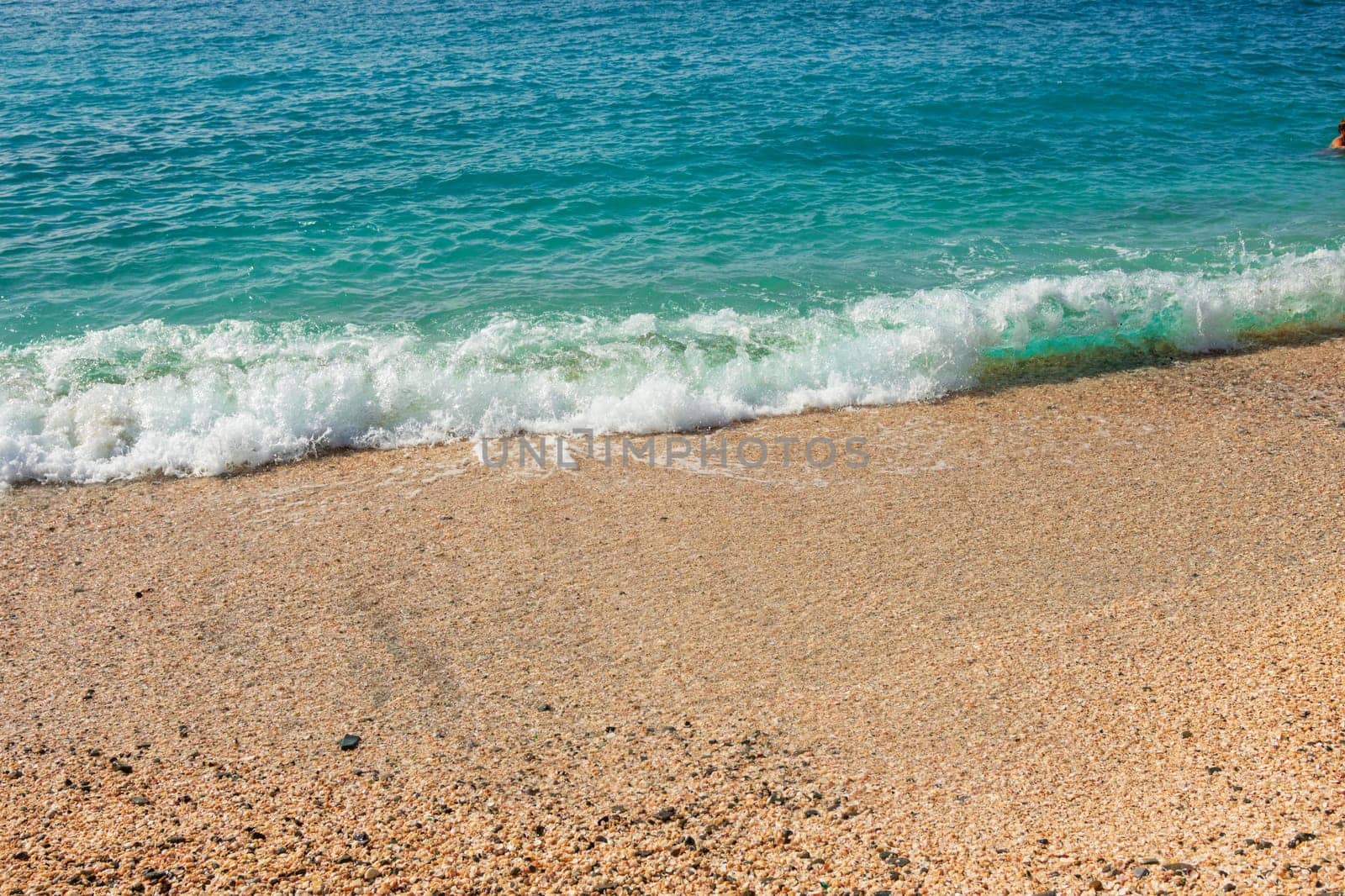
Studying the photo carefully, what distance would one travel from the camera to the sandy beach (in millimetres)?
3191

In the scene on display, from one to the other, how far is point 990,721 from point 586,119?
11.2m

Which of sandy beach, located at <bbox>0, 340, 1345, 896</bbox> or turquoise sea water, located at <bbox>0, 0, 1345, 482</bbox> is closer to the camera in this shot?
sandy beach, located at <bbox>0, 340, 1345, 896</bbox>

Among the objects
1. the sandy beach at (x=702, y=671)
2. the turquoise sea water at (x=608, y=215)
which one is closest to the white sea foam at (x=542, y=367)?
the turquoise sea water at (x=608, y=215)

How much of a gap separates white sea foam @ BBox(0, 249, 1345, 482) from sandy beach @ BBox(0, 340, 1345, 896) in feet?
1.37

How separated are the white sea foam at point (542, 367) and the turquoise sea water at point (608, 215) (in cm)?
3

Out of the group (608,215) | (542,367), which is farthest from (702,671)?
(608,215)

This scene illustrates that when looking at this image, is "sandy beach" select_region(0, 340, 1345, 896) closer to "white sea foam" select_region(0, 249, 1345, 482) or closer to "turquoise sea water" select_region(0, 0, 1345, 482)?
"white sea foam" select_region(0, 249, 1345, 482)

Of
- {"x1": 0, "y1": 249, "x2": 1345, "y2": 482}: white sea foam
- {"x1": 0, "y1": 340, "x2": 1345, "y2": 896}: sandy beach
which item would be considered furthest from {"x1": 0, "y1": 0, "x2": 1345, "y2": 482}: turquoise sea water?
{"x1": 0, "y1": 340, "x2": 1345, "y2": 896}: sandy beach

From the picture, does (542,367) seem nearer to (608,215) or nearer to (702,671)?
(608,215)

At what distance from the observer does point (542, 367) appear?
757 cm

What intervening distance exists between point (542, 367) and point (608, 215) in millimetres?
3628

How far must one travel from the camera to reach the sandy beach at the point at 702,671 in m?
3.19

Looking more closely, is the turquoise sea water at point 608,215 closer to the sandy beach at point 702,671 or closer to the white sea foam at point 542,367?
the white sea foam at point 542,367

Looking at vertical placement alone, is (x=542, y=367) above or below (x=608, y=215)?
below
